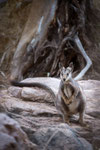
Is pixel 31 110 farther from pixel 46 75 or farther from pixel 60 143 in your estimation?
pixel 46 75

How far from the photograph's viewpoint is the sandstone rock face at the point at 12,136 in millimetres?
1276

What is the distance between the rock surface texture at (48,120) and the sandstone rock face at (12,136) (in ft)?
0.19

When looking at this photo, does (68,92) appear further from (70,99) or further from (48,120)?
(48,120)

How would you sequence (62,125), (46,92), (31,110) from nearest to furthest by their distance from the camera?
(62,125) < (31,110) < (46,92)

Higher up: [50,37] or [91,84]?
[50,37]

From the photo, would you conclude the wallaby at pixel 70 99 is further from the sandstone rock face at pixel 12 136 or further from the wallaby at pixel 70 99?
the sandstone rock face at pixel 12 136

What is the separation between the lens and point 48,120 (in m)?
1.78

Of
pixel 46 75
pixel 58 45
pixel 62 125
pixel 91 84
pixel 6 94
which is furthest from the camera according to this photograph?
pixel 58 45

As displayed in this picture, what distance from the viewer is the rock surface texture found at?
145cm

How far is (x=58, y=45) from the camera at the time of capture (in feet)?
10.6

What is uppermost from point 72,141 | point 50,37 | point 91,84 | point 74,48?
point 50,37

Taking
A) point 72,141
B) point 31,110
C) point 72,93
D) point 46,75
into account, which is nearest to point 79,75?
point 46,75

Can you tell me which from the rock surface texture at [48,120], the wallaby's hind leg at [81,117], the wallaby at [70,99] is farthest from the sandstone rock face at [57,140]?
the wallaby at [70,99]

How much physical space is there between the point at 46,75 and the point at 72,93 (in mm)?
1052
